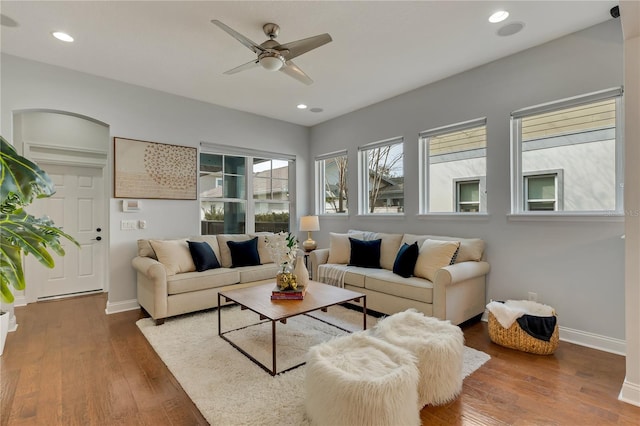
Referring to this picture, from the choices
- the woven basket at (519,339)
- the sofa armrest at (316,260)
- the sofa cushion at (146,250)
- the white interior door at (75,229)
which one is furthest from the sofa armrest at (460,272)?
the white interior door at (75,229)

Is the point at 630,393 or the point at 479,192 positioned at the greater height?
the point at 479,192

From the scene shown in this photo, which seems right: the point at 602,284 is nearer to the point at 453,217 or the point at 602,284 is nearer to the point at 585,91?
the point at 453,217

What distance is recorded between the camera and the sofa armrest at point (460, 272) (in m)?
2.86

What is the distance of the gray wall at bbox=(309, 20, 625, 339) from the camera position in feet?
8.88

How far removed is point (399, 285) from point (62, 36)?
4020 millimetres

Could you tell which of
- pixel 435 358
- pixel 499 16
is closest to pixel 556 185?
pixel 499 16

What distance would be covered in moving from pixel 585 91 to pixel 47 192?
4.05m

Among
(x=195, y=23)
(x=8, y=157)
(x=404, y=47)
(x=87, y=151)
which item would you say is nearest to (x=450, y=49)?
(x=404, y=47)

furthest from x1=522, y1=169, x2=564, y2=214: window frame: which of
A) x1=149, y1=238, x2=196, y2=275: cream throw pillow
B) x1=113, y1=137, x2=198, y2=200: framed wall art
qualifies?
x1=113, y1=137, x2=198, y2=200: framed wall art

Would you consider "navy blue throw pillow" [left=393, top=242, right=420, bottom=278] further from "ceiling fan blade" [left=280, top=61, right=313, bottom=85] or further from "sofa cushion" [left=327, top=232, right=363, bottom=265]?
"ceiling fan blade" [left=280, top=61, right=313, bottom=85]

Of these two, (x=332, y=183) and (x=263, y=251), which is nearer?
(x=263, y=251)

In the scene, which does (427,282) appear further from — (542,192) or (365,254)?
(542,192)

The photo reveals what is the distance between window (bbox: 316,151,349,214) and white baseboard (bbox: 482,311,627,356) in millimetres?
3245

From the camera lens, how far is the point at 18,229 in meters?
1.37
